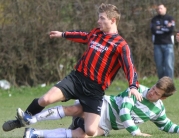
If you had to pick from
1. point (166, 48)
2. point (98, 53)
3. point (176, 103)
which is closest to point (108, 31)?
point (98, 53)

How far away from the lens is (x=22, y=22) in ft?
44.2

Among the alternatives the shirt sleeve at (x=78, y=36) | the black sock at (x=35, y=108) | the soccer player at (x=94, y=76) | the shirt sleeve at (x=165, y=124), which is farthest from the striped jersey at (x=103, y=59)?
the shirt sleeve at (x=165, y=124)

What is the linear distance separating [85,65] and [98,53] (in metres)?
0.21

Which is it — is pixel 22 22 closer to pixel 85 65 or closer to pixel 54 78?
pixel 54 78

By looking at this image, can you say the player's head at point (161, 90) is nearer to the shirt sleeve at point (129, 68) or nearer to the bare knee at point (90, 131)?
the shirt sleeve at point (129, 68)

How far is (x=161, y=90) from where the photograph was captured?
22.6ft

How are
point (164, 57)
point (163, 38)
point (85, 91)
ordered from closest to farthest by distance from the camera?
point (85, 91)
point (163, 38)
point (164, 57)

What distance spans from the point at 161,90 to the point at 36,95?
19.9 ft

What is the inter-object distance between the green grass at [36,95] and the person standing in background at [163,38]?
26.9 inches

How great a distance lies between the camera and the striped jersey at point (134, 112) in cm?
698

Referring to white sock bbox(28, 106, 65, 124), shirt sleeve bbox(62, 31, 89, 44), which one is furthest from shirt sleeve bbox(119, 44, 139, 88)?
white sock bbox(28, 106, 65, 124)

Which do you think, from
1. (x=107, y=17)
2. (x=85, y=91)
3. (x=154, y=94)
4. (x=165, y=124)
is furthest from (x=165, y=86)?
(x=107, y=17)

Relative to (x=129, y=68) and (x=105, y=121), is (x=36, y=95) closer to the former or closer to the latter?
(x=105, y=121)

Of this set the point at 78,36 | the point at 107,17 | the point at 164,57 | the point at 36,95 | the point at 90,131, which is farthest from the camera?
the point at 164,57
